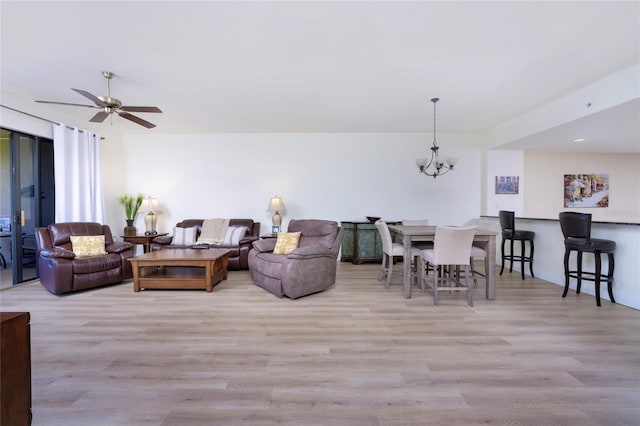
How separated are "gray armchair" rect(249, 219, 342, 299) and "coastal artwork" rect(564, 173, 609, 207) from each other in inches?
223

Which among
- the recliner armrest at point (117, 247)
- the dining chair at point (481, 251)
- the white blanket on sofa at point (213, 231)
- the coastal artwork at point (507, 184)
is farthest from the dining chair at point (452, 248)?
the recliner armrest at point (117, 247)

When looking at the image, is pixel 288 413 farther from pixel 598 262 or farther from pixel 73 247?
pixel 73 247

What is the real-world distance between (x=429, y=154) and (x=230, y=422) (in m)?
5.59

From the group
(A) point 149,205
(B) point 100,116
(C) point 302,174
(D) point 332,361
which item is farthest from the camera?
(C) point 302,174

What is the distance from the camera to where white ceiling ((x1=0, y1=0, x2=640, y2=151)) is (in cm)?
216

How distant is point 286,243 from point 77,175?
362cm

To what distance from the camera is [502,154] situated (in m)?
5.48

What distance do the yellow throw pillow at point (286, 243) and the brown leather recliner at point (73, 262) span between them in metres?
2.17

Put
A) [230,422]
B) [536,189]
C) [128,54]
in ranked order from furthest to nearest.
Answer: [536,189] → [128,54] → [230,422]

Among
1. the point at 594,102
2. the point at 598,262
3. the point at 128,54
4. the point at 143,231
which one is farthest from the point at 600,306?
the point at 143,231

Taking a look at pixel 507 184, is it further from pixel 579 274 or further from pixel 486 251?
pixel 486 251

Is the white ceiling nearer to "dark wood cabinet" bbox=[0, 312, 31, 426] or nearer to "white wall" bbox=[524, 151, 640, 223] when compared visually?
"dark wood cabinet" bbox=[0, 312, 31, 426]

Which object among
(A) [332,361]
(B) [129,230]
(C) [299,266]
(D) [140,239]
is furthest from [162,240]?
(A) [332,361]

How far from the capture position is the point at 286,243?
4078 mm
